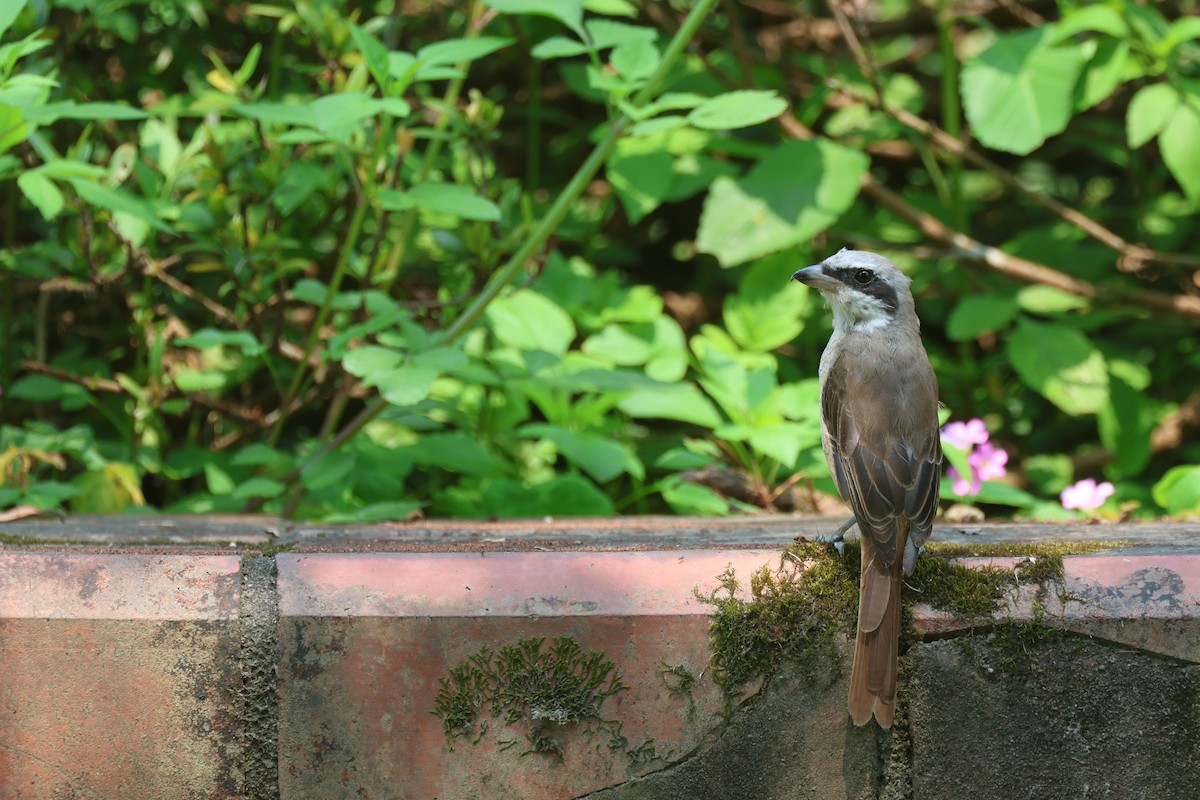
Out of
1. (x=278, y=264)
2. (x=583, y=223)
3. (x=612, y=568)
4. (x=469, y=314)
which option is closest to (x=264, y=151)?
(x=278, y=264)

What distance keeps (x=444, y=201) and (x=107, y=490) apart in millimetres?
1457

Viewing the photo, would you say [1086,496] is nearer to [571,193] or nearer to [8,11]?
[571,193]

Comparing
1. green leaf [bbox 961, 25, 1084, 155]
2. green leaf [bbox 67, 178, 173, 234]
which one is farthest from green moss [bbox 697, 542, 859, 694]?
green leaf [bbox 961, 25, 1084, 155]

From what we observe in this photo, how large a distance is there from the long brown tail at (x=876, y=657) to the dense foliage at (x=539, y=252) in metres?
1.11

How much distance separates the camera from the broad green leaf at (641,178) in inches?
166

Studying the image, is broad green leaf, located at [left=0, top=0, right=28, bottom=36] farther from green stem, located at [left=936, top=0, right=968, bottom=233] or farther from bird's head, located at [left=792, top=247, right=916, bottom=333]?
green stem, located at [left=936, top=0, right=968, bottom=233]

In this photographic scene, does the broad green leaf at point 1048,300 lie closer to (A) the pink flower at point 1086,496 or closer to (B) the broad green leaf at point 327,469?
(A) the pink flower at point 1086,496

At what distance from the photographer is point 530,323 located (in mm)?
3980

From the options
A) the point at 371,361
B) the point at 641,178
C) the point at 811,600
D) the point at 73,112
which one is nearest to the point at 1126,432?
the point at 641,178

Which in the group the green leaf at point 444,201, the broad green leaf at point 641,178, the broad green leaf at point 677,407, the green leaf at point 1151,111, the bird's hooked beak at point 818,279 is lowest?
the broad green leaf at point 677,407

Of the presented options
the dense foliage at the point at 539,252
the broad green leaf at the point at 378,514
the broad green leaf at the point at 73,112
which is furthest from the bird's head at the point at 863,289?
the broad green leaf at the point at 73,112

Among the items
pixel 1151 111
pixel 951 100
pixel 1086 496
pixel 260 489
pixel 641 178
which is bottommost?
pixel 1086 496

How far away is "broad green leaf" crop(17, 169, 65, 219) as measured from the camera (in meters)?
2.77

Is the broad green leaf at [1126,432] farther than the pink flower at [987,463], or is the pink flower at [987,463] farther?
the broad green leaf at [1126,432]
